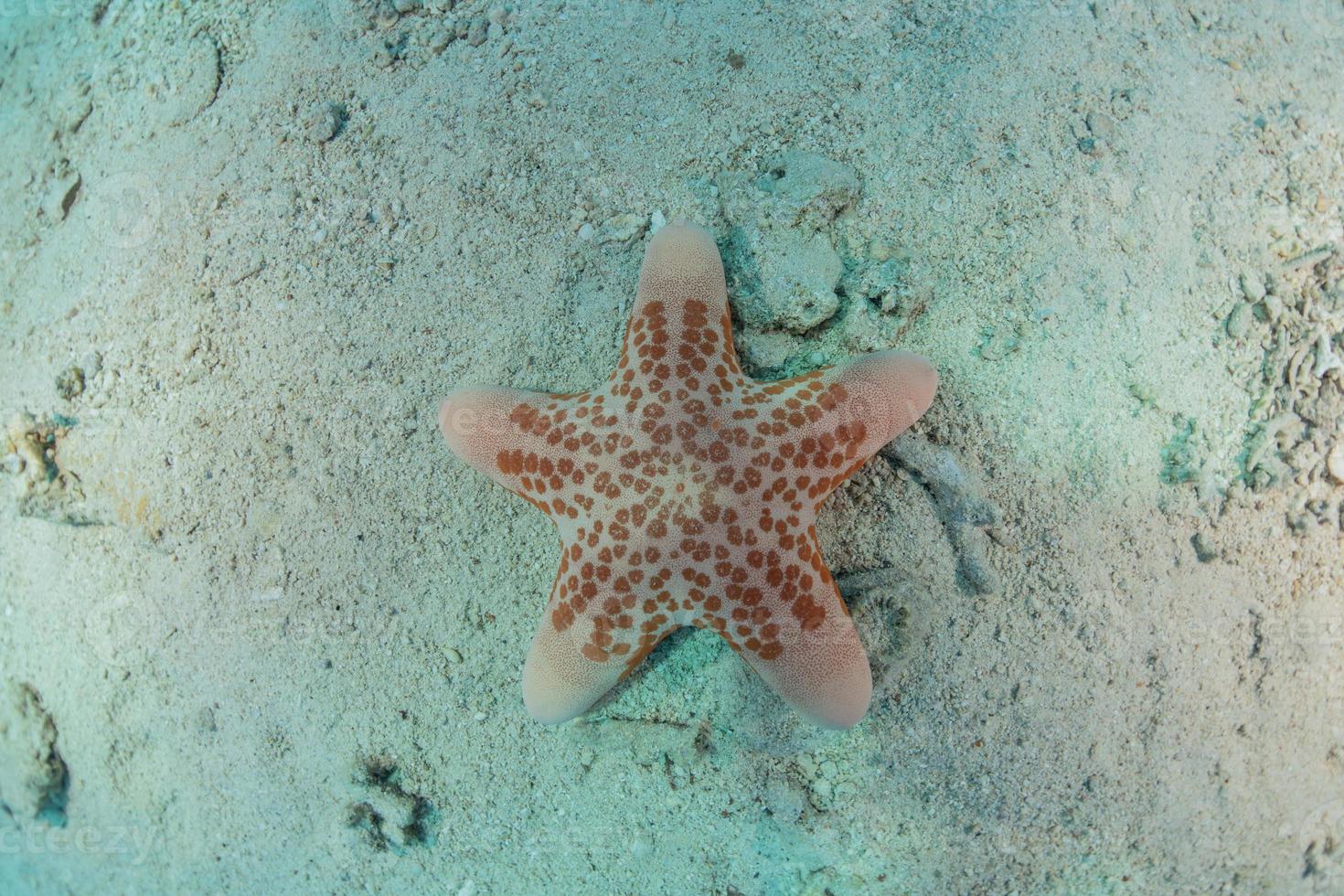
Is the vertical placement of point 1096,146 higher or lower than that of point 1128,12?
lower

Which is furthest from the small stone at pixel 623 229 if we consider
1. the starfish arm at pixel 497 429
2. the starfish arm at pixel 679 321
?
the starfish arm at pixel 497 429

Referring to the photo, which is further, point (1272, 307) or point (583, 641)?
point (1272, 307)

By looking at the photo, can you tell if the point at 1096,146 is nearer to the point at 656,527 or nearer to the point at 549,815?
the point at 656,527

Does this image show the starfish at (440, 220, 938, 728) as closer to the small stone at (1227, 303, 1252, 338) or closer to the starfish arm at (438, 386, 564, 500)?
the starfish arm at (438, 386, 564, 500)

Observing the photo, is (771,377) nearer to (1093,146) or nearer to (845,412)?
(845,412)

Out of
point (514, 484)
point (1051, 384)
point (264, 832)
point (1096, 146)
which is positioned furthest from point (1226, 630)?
point (264, 832)

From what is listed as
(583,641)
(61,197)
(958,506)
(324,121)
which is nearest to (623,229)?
(324,121)

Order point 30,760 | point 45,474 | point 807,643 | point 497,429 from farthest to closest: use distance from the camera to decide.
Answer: point 30,760 → point 45,474 → point 497,429 → point 807,643
